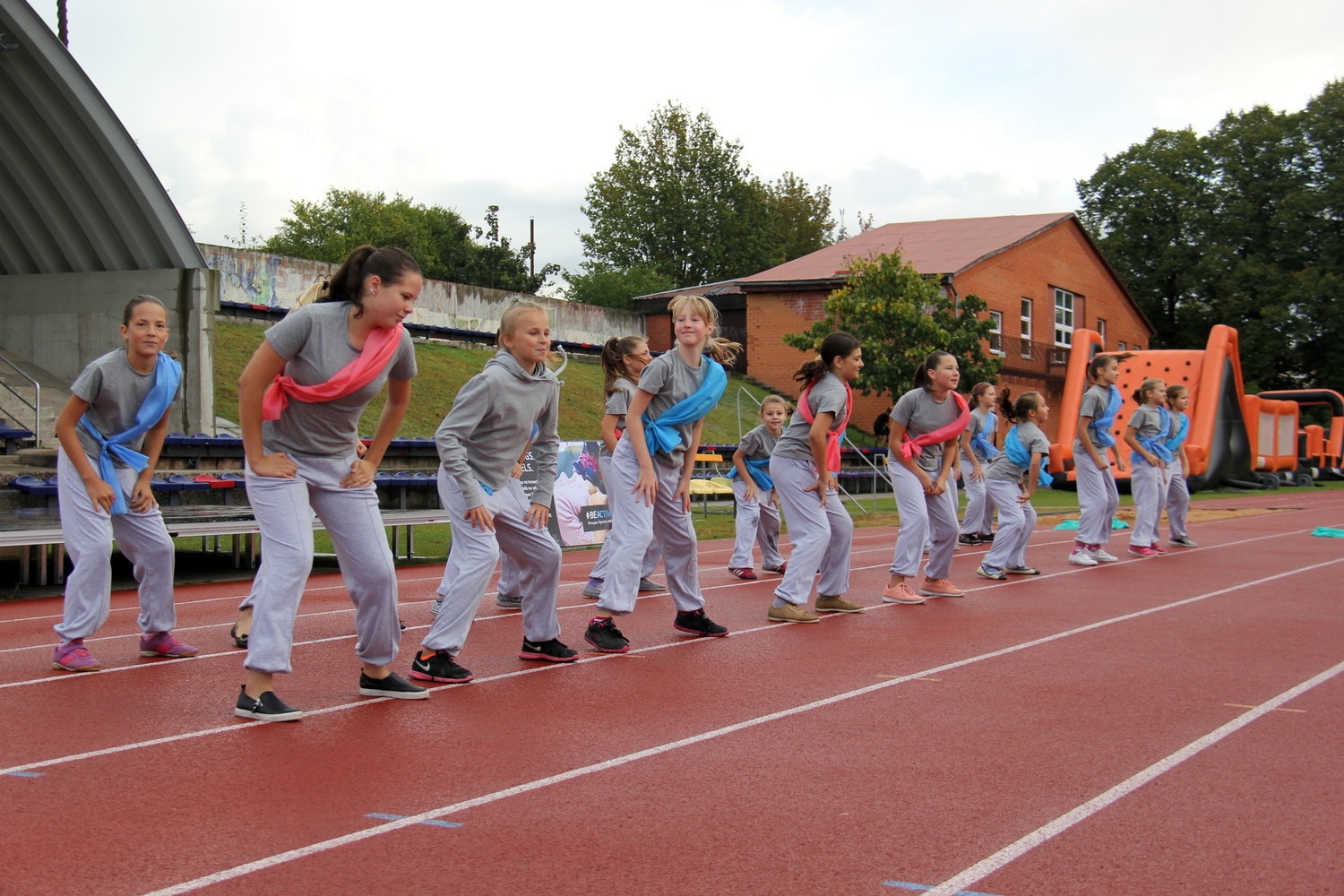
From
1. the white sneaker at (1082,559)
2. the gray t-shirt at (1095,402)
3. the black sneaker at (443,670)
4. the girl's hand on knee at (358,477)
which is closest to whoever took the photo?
the girl's hand on knee at (358,477)

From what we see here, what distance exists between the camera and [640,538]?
770 centimetres

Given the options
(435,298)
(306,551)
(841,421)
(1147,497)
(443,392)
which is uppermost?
(435,298)

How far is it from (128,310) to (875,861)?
16.9 ft

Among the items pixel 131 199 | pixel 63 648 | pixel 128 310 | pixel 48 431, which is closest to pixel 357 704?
pixel 63 648

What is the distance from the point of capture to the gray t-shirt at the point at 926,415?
10477 millimetres

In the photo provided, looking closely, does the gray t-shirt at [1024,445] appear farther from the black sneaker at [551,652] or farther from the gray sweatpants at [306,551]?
the gray sweatpants at [306,551]

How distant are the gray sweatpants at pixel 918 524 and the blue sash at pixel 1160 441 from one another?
4754mm

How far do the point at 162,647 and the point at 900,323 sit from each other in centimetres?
3100

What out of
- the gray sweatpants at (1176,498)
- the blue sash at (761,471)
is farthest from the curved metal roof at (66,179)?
the gray sweatpants at (1176,498)

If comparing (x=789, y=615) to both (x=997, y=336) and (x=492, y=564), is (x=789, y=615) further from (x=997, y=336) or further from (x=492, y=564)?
(x=997, y=336)

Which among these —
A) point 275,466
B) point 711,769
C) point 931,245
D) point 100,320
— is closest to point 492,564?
point 275,466

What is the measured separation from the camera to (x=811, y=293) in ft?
146

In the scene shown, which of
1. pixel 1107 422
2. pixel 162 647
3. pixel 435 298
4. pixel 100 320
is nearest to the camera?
pixel 162 647

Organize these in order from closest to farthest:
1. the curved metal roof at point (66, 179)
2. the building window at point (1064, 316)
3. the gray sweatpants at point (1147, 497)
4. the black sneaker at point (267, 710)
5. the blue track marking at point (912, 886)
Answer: the blue track marking at point (912, 886)
the black sneaker at point (267, 710)
the gray sweatpants at point (1147, 497)
the curved metal roof at point (66, 179)
the building window at point (1064, 316)
